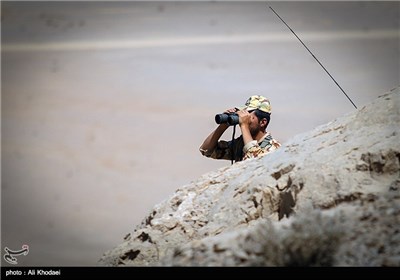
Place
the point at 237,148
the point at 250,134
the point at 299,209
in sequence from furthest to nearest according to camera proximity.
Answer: the point at 237,148 < the point at 250,134 < the point at 299,209

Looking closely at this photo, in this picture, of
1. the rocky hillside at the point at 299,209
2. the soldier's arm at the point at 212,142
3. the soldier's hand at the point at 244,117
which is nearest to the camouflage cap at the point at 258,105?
the soldier's hand at the point at 244,117

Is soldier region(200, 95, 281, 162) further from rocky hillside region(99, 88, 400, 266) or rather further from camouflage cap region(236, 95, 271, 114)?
rocky hillside region(99, 88, 400, 266)

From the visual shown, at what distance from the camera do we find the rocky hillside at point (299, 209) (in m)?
3.45

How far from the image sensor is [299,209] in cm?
422

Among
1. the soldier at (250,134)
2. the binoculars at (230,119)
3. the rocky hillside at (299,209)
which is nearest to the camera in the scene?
the rocky hillside at (299,209)

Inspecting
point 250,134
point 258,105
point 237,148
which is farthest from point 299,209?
point 258,105

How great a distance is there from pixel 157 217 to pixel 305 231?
6.72 ft

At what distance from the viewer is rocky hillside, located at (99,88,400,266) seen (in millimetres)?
3445

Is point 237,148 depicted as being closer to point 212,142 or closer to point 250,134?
point 212,142

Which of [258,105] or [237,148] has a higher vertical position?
[258,105]

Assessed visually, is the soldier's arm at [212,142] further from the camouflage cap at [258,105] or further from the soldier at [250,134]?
the camouflage cap at [258,105]

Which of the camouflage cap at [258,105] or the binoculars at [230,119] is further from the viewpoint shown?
the camouflage cap at [258,105]

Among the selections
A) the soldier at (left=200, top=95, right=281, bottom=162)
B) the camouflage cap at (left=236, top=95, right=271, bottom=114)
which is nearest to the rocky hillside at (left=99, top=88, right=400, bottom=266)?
the soldier at (left=200, top=95, right=281, bottom=162)

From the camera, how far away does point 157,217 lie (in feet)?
17.5
